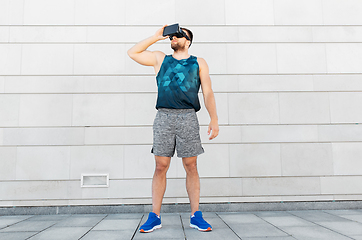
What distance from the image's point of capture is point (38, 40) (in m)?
3.17

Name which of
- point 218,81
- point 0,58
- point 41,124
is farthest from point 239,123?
point 0,58

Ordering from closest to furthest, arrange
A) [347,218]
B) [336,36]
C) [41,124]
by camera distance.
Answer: [347,218] → [41,124] → [336,36]

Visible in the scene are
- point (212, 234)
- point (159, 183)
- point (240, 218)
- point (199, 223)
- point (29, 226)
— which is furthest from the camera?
point (240, 218)

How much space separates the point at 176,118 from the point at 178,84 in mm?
343

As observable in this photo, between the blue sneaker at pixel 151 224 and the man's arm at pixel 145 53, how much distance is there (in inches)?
61.3

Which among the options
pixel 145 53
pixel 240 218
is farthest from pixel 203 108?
pixel 240 218

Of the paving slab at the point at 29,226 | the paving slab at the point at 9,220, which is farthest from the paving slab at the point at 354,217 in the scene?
the paving slab at the point at 9,220

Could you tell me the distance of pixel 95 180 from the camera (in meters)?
3.00

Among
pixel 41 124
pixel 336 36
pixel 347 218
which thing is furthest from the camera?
pixel 336 36

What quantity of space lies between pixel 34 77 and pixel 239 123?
118 inches

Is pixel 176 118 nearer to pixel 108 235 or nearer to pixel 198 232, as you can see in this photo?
pixel 198 232

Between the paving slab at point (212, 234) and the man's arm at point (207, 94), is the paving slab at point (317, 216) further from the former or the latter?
the man's arm at point (207, 94)

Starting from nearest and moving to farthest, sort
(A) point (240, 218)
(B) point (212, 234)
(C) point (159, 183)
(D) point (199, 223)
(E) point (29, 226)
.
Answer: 1. (B) point (212, 234)
2. (D) point (199, 223)
3. (C) point (159, 183)
4. (E) point (29, 226)
5. (A) point (240, 218)

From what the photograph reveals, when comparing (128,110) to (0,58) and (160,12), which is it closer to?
(160,12)
